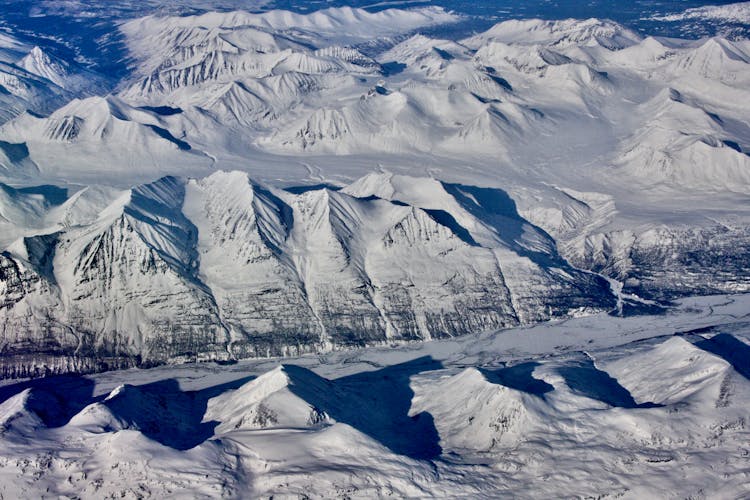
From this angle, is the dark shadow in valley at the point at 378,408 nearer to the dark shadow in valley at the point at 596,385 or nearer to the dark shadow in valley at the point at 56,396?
the dark shadow in valley at the point at 596,385

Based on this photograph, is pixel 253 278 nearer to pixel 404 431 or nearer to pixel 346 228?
pixel 346 228

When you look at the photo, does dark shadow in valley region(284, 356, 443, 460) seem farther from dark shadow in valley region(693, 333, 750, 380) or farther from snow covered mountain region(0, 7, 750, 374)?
dark shadow in valley region(693, 333, 750, 380)

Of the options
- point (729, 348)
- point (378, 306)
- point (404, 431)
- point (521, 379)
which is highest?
point (729, 348)

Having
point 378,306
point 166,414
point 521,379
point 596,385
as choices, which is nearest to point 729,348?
point 596,385

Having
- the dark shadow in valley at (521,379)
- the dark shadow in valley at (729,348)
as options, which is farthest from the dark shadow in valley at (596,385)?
the dark shadow in valley at (729,348)

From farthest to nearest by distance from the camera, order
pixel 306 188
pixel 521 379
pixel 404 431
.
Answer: pixel 306 188 → pixel 521 379 → pixel 404 431

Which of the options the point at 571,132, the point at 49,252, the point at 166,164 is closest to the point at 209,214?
the point at 49,252
